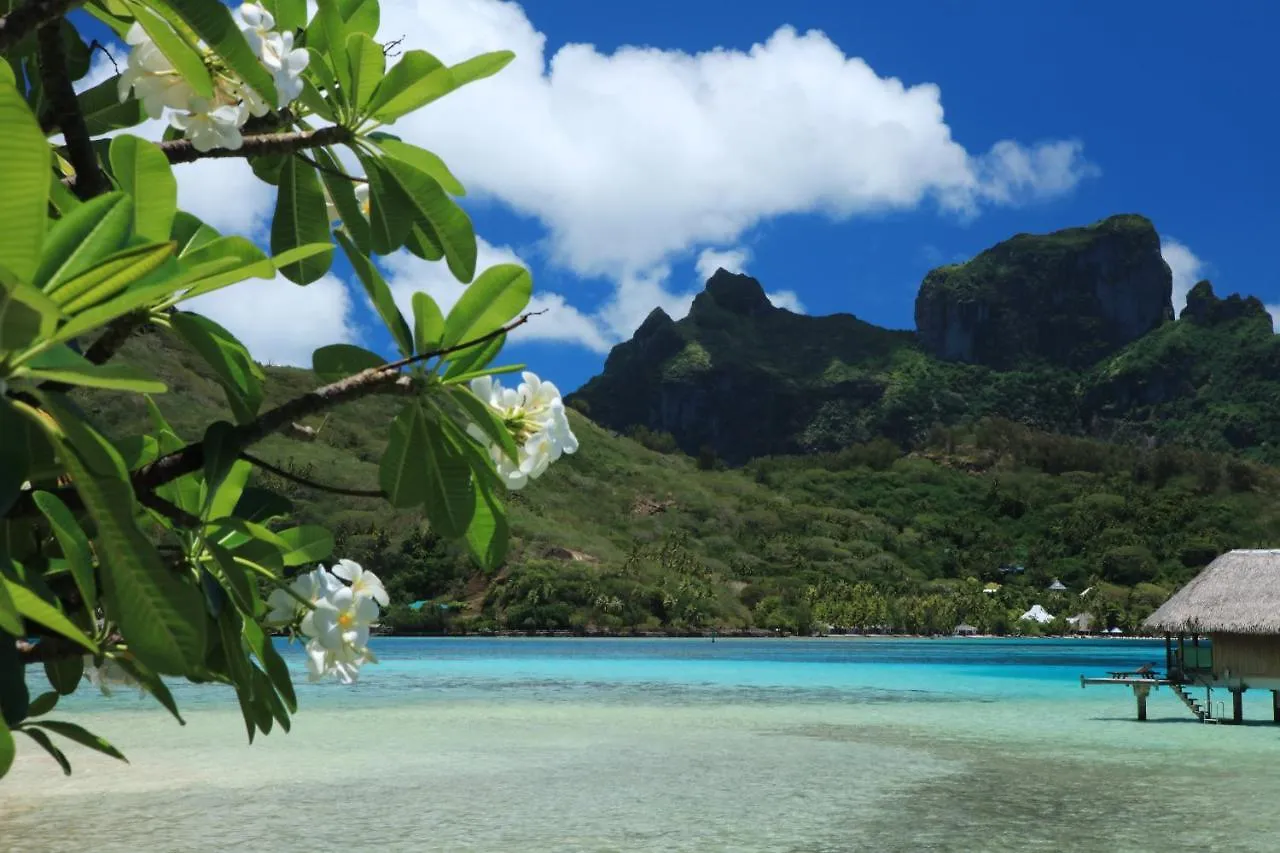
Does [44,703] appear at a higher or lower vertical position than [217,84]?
lower

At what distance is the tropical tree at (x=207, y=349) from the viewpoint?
0.94 m

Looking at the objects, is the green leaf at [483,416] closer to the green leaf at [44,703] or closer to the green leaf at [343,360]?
the green leaf at [343,360]

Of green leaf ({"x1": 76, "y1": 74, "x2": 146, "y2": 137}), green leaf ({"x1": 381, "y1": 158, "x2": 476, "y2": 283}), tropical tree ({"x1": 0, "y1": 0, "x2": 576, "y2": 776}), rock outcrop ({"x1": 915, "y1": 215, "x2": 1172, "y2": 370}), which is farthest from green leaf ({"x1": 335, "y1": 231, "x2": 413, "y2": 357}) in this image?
rock outcrop ({"x1": 915, "y1": 215, "x2": 1172, "y2": 370})

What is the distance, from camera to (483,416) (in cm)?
136

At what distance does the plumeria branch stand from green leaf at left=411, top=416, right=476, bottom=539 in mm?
64

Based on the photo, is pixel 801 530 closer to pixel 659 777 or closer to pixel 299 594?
pixel 659 777

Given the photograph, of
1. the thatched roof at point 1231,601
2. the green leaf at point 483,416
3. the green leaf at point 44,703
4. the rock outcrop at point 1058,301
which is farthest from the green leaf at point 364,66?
the rock outcrop at point 1058,301

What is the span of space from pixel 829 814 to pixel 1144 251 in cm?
16179

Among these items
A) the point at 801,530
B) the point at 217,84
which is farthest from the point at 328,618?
the point at 801,530

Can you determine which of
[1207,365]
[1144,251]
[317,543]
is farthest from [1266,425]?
[317,543]

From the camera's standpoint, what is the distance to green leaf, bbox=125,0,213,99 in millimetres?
1122

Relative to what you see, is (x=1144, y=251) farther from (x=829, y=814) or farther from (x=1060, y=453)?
(x=829, y=814)

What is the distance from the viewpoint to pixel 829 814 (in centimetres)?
1095

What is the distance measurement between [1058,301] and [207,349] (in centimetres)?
16943
